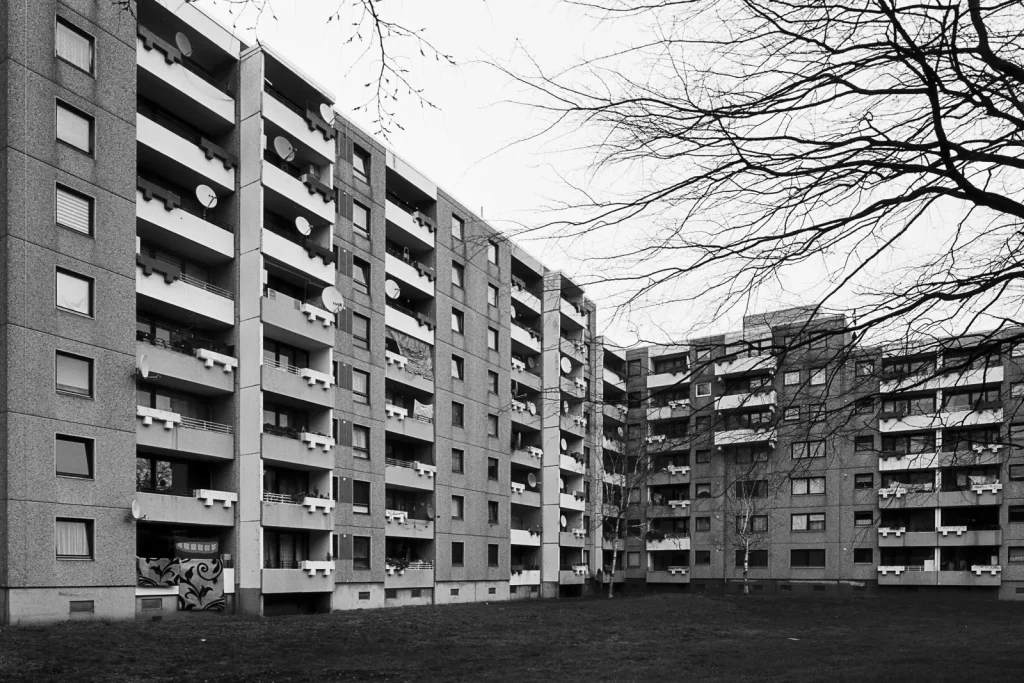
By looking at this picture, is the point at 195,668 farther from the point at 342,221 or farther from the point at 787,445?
the point at 342,221

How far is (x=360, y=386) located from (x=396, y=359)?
2.97 meters

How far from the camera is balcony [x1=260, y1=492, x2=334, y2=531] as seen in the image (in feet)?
117

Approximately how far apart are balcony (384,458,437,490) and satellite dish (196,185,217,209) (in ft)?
49.0

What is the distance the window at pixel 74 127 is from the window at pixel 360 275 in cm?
1501

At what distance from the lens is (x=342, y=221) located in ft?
140

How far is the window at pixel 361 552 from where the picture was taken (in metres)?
42.0

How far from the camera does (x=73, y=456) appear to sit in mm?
28141

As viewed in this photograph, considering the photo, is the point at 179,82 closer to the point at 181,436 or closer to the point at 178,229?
the point at 178,229

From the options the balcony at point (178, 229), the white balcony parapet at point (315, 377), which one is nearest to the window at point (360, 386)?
the white balcony parapet at point (315, 377)

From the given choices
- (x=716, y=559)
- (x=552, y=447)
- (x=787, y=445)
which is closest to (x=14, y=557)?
(x=787, y=445)

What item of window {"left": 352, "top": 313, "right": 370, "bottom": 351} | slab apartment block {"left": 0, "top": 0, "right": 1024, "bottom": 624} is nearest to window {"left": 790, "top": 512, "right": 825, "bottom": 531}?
slab apartment block {"left": 0, "top": 0, "right": 1024, "bottom": 624}

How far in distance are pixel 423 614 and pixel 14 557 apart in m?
16.2

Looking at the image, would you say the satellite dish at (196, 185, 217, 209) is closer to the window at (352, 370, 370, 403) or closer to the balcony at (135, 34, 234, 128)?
the balcony at (135, 34, 234, 128)

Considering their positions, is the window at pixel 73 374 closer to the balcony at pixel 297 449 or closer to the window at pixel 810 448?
the balcony at pixel 297 449
